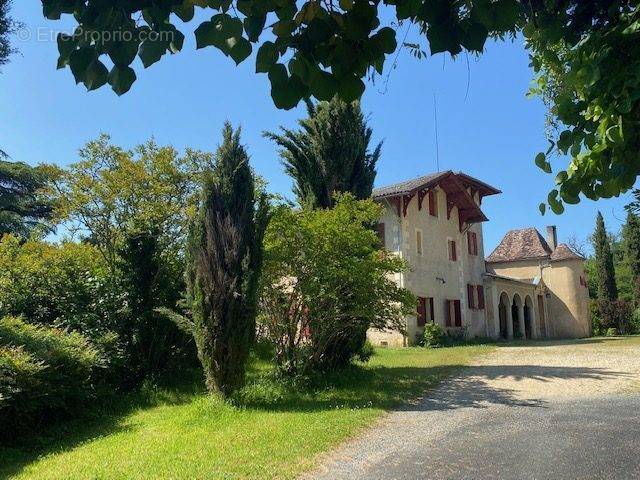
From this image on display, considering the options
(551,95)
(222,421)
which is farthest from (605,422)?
(222,421)

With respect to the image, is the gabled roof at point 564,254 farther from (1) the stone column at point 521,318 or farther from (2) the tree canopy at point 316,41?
(2) the tree canopy at point 316,41

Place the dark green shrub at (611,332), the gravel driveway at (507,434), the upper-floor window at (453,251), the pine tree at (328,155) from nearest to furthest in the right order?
1. the gravel driveway at (507,434)
2. the pine tree at (328,155)
3. the upper-floor window at (453,251)
4. the dark green shrub at (611,332)

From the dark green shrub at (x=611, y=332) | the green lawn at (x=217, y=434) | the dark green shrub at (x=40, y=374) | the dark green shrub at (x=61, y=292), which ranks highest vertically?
the dark green shrub at (x=61, y=292)

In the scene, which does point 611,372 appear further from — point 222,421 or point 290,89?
point 290,89

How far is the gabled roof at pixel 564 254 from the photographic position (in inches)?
1296

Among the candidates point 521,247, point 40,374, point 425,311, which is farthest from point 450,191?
point 40,374

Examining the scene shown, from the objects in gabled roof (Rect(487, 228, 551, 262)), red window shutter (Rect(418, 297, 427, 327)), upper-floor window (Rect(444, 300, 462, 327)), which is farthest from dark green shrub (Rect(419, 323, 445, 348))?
gabled roof (Rect(487, 228, 551, 262))

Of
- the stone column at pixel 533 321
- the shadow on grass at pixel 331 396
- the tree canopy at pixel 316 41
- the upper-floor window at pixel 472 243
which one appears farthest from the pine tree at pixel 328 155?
the stone column at pixel 533 321

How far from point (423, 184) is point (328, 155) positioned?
971cm

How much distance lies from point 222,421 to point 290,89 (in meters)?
7.35

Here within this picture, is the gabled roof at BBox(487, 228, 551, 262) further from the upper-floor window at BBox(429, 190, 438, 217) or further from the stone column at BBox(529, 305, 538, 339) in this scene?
the upper-floor window at BBox(429, 190, 438, 217)

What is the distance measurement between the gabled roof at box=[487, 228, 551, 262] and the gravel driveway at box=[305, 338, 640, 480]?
23.2 m

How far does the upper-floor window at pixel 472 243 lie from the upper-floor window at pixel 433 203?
381 cm

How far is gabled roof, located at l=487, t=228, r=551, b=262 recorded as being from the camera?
34044mm
